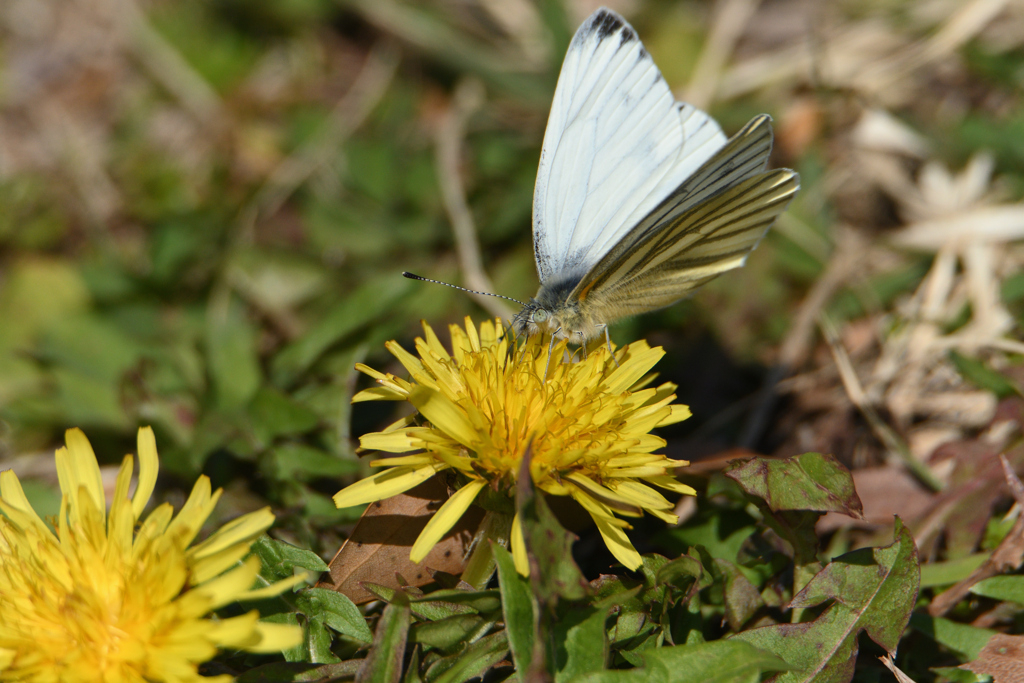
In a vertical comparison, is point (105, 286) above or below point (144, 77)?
below

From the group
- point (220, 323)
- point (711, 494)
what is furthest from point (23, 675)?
point (220, 323)

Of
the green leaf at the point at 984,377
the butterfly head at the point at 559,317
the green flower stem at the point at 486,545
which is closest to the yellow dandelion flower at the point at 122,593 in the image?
the green flower stem at the point at 486,545

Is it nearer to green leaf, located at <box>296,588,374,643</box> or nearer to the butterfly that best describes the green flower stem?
green leaf, located at <box>296,588,374,643</box>

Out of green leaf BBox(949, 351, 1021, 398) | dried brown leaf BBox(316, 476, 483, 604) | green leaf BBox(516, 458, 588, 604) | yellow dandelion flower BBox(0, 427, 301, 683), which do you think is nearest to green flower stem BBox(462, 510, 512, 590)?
dried brown leaf BBox(316, 476, 483, 604)

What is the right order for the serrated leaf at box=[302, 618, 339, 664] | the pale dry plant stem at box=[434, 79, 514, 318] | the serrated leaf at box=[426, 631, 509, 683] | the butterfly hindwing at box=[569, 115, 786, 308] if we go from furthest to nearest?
the pale dry plant stem at box=[434, 79, 514, 318] < the butterfly hindwing at box=[569, 115, 786, 308] < the serrated leaf at box=[302, 618, 339, 664] < the serrated leaf at box=[426, 631, 509, 683]

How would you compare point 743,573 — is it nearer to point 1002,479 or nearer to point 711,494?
point 711,494

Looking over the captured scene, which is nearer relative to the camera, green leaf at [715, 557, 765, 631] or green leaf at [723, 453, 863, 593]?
green leaf at [723, 453, 863, 593]

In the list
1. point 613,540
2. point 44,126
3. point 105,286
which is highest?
point 44,126
